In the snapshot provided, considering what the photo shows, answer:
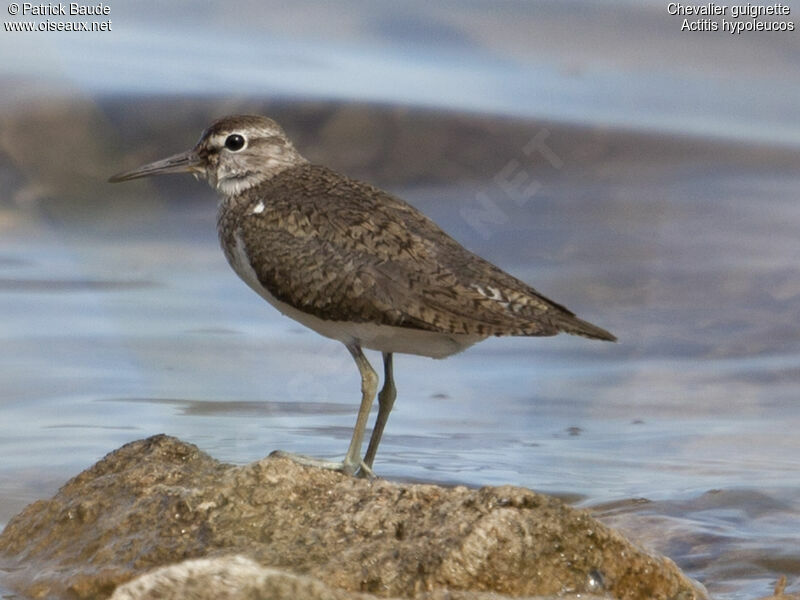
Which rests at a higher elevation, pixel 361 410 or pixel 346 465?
pixel 361 410

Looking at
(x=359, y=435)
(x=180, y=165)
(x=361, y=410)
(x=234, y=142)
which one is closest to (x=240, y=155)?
(x=234, y=142)

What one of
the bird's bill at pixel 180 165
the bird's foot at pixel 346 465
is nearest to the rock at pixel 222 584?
the bird's foot at pixel 346 465

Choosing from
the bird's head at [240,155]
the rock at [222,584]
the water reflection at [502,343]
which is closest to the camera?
the rock at [222,584]

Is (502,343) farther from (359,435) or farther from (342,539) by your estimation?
(342,539)

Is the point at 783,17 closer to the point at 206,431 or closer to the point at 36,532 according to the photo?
the point at 206,431

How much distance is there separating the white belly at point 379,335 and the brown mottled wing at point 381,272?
7 cm

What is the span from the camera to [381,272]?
21.7 ft

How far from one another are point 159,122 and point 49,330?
12.8 ft

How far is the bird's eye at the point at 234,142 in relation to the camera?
7688mm

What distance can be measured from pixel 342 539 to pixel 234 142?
10.6ft

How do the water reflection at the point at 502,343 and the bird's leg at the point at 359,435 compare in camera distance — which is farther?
the water reflection at the point at 502,343

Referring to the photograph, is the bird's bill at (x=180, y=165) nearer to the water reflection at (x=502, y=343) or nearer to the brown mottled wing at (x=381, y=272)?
the brown mottled wing at (x=381, y=272)

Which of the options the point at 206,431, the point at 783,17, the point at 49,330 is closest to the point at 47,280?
the point at 49,330

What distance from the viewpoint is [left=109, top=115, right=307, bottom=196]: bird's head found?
760cm
